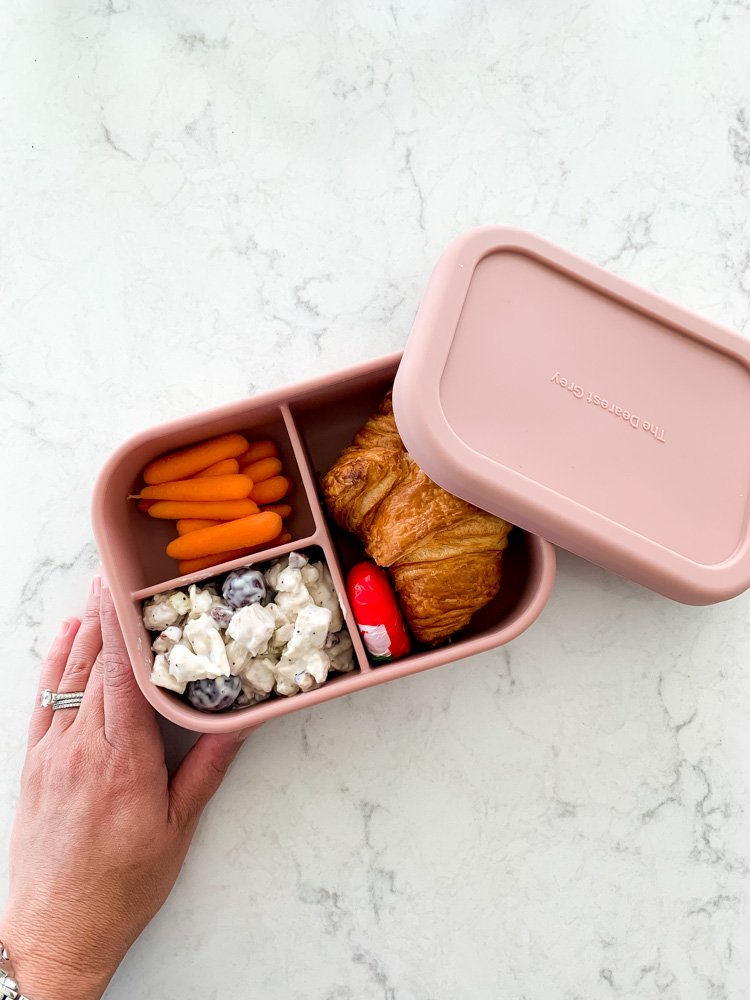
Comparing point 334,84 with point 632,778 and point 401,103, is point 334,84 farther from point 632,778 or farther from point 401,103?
point 632,778

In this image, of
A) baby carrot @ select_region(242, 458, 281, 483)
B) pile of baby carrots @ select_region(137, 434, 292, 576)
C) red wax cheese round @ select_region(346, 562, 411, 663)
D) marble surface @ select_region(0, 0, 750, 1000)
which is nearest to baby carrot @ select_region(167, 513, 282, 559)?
pile of baby carrots @ select_region(137, 434, 292, 576)

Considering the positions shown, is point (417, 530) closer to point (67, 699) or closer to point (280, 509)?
point (280, 509)

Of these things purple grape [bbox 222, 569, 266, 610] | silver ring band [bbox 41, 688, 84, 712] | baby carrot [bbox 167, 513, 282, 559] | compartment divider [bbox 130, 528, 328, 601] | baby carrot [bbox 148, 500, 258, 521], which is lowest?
silver ring band [bbox 41, 688, 84, 712]

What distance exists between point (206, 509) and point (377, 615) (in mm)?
433

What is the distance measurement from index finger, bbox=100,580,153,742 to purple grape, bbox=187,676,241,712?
19cm

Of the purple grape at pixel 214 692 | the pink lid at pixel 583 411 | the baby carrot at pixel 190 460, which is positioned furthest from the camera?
the baby carrot at pixel 190 460

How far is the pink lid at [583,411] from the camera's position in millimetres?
1231

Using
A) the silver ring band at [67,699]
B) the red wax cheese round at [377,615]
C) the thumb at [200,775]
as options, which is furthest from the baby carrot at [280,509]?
the silver ring band at [67,699]

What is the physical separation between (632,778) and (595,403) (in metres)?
0.94

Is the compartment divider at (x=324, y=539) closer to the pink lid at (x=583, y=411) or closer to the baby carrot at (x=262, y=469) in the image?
the baby carrot at (x=262, y=469)

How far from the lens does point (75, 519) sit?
1617 millimetres

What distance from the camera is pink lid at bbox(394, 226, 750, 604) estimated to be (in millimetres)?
1231

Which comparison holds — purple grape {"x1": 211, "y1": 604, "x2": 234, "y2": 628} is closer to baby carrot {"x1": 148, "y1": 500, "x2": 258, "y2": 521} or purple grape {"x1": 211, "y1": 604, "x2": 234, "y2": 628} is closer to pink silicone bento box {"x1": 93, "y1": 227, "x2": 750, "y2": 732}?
pink silicone bento box {"x1": 93, "y1": 227, "x2": 750, "y2": 732}

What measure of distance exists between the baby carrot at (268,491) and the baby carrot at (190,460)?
0.09m
